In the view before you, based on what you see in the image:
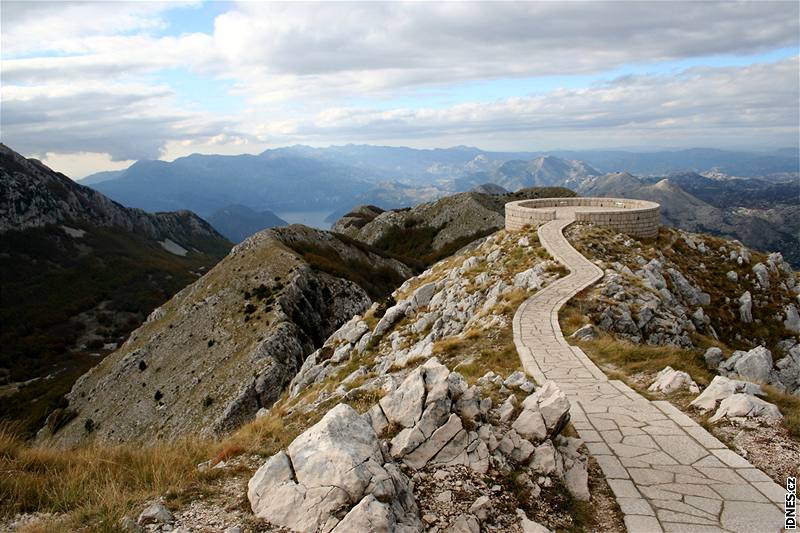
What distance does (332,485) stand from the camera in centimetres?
622

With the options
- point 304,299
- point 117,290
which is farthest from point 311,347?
point 117,290

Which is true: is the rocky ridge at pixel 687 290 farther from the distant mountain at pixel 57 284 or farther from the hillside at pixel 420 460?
the distant mountain at pixel 57 284

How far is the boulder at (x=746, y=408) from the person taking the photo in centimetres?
937

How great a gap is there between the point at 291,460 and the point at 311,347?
40.7 metres

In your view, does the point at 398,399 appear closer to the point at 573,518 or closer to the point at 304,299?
the point at 573,518

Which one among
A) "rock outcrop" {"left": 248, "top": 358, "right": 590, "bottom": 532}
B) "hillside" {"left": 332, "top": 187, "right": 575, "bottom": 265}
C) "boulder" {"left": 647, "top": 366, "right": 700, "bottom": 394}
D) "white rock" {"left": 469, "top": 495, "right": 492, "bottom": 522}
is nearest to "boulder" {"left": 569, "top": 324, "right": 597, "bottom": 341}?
"boulder" {"left": 647, "top": 366, "right": 700, "bottom": 394}

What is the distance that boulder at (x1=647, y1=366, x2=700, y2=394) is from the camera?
11.3 metres

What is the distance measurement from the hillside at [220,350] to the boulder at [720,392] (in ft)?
109

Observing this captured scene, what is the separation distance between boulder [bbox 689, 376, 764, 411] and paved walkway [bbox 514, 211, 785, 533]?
54cm

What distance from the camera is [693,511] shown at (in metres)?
7.02

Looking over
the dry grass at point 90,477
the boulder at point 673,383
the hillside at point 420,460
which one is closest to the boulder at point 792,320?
the hillside at point 420,460

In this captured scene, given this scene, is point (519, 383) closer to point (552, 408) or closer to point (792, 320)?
point (552, 408)

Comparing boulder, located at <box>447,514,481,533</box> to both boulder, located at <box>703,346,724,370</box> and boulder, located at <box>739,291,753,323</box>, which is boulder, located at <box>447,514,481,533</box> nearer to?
boulder, located at <box>703,346,724,370</box>

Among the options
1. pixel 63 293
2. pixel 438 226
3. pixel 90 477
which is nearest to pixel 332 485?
pixel 90 477
